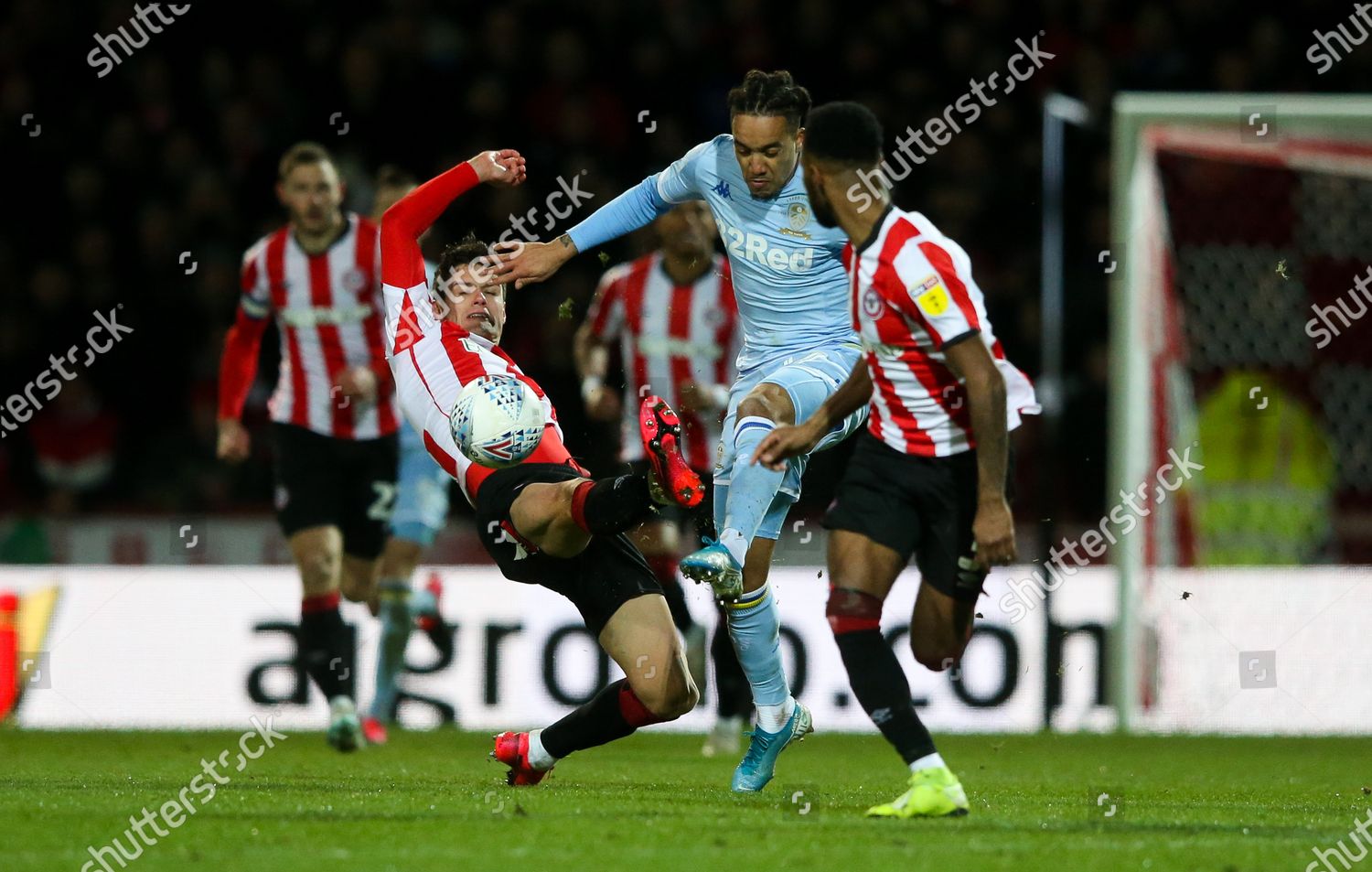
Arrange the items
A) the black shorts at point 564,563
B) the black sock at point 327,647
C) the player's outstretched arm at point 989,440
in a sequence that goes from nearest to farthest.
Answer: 1. the player's outstretched arm at point 989,440
2. the black shorts at point 564,563
3. the black sock at point 327,647

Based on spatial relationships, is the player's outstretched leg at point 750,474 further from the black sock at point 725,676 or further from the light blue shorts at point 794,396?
the black sock at point 725,676

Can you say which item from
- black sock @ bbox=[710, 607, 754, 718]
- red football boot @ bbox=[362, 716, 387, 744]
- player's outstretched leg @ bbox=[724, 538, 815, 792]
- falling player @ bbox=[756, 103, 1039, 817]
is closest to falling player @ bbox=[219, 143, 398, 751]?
red football boot @ bbox=[362, 716, 387, 744]

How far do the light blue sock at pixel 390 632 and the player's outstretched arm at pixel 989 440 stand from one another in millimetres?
4579

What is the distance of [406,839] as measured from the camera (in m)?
4.78

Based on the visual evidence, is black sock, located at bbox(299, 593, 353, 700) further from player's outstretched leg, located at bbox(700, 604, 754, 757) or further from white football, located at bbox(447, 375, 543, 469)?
white football, located at bbox(447, 375, 543, 469)

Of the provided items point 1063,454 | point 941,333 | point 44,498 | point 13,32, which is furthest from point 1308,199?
point 13,32

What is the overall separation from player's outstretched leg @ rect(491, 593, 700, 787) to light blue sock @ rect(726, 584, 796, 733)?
0.77 ft

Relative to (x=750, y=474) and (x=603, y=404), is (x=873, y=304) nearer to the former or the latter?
(x=750, y=474)

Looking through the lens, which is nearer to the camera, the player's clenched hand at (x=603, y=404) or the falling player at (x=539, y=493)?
the falling player at (x=539, y=493)

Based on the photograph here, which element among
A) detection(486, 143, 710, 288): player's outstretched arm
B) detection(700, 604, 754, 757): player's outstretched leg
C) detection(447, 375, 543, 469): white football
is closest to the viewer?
detection(447, 375, 543, 469): white football

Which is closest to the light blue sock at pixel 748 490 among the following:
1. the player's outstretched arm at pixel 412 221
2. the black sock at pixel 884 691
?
the black sock at pixel 884 691

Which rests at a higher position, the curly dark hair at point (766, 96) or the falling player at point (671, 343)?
the curly dark hair at point (766, 96)

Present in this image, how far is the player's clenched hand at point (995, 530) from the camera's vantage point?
16.4 ft

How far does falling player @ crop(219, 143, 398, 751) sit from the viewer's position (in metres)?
8.55
